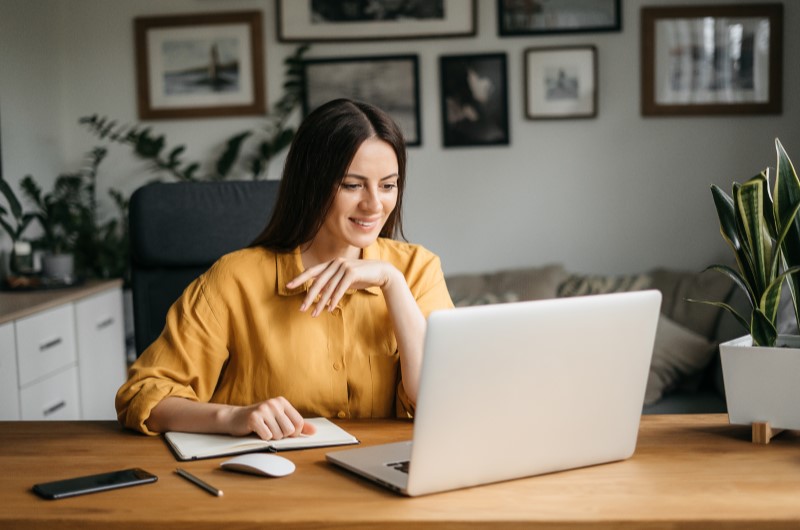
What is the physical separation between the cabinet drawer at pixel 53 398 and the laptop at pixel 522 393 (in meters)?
1.91

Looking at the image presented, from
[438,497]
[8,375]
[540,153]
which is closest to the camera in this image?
[438,497]

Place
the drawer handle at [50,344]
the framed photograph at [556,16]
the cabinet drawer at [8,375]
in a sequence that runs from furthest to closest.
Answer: the framed photograph at [556,16] < the drawer handle at [50,344] < the cabinet drawer at [8,375]

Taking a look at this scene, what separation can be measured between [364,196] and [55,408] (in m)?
1.88

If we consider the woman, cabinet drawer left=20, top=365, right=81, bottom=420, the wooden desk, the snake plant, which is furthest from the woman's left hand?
cabinet drawer left=20, top=365, right=81, bottom=420

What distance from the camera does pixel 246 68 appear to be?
155 inches

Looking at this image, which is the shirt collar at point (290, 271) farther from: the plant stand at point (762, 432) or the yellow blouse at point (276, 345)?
the plant stand at point (762, 432)

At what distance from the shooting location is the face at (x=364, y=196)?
161 centimetres

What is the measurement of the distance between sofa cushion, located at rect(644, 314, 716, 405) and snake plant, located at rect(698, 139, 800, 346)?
1886mm

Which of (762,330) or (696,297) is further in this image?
(696,297)

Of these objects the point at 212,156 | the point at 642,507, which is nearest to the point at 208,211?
the point at 642,507

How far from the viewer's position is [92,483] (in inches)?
45.6

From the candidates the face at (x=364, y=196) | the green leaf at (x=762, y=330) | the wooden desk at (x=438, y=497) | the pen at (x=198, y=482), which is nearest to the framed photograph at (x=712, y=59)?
the face at (x=364, y=196)

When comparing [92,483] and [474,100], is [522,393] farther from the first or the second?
[474,100]

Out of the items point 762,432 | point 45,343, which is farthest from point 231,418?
point 45,343
